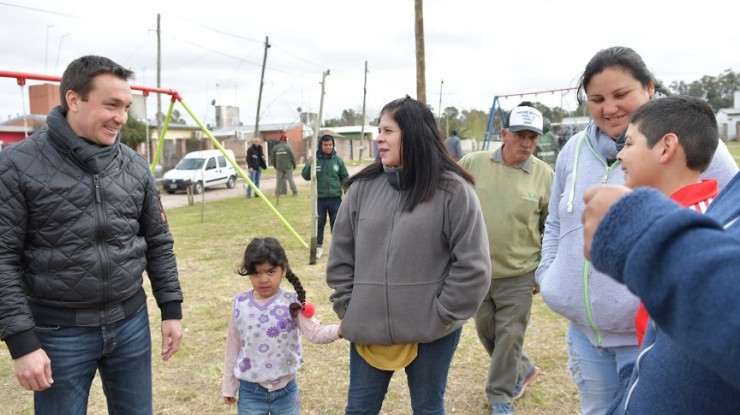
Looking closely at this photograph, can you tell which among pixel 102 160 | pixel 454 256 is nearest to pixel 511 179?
pixel 454 256

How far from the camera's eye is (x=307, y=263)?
802 cm

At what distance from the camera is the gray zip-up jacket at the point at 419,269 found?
7.48 ft

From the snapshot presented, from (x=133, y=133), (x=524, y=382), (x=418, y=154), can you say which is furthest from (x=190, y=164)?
(x=418, y=154)

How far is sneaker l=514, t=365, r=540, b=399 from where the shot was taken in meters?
3.82

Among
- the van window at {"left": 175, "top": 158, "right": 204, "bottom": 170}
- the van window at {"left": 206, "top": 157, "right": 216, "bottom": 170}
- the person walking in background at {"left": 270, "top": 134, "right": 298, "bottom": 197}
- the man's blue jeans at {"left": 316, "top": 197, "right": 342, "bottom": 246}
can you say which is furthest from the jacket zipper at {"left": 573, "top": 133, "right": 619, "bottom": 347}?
the van window at {"left": 206, "top": 157, "right": 216, "bottom": 170}

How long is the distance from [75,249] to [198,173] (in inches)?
731

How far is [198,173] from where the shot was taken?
2000cm

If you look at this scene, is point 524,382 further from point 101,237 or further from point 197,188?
point 197,188

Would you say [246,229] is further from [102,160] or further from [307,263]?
[102,160]

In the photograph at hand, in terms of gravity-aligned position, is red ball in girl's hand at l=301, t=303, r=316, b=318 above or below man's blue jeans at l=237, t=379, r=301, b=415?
above

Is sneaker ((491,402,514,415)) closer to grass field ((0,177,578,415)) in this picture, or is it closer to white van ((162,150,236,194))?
grass field ((0,177,578,415))

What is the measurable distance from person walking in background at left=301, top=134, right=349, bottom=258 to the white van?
37.8 feet

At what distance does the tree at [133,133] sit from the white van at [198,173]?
9.49 meters

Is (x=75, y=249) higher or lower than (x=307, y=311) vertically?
higher
